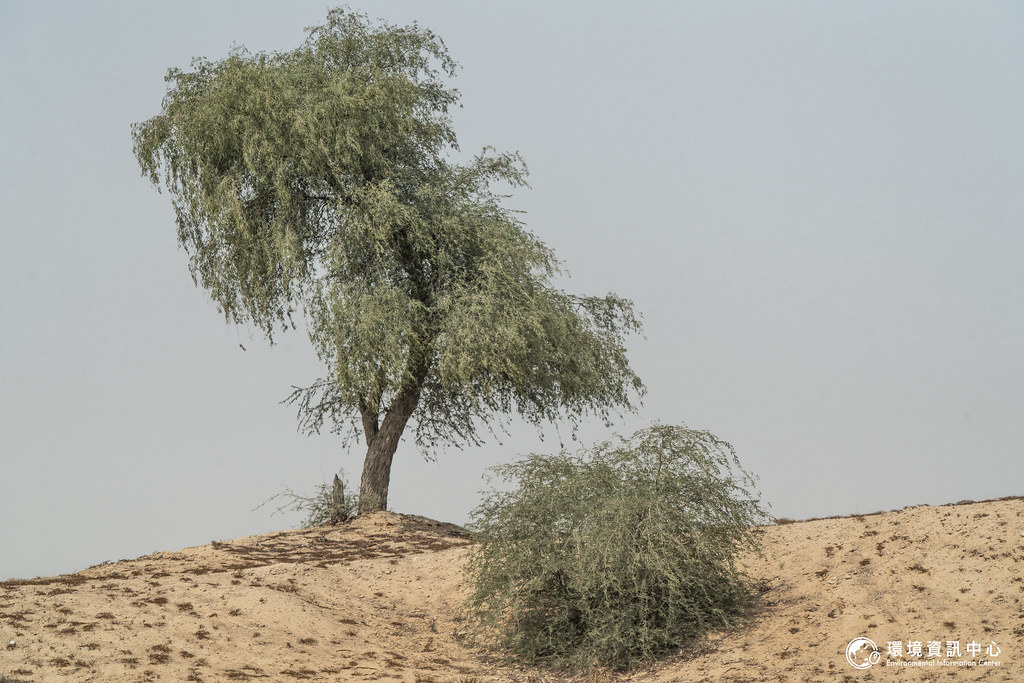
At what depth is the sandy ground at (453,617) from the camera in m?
13.0

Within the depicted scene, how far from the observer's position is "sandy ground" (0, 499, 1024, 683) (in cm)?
1297

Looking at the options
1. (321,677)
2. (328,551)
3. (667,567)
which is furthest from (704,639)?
(328,551)

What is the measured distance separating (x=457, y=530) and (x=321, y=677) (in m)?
10.7

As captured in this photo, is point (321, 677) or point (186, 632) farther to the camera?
point (186, 632)

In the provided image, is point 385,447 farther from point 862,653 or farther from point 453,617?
point 862,653

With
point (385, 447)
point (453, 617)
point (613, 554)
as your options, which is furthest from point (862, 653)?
point (385, 447)

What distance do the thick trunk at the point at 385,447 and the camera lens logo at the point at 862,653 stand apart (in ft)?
43.8

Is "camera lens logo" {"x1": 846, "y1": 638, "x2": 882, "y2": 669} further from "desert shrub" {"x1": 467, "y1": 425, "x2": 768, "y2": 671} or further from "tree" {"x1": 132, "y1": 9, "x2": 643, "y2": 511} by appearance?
"tree" {"x1": 132, "y1": 9, "x2": 643, "y2": 511}

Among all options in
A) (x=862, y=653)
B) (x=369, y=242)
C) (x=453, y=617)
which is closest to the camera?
(x=862, y=653)

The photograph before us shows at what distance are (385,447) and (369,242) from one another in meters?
4.97

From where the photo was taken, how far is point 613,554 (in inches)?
540

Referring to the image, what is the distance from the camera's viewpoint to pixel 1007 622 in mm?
12938

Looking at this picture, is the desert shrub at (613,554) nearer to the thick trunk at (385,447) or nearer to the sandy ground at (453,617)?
the sandy ground at (453,617)

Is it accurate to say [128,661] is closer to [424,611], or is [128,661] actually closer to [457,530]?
[424,611]
